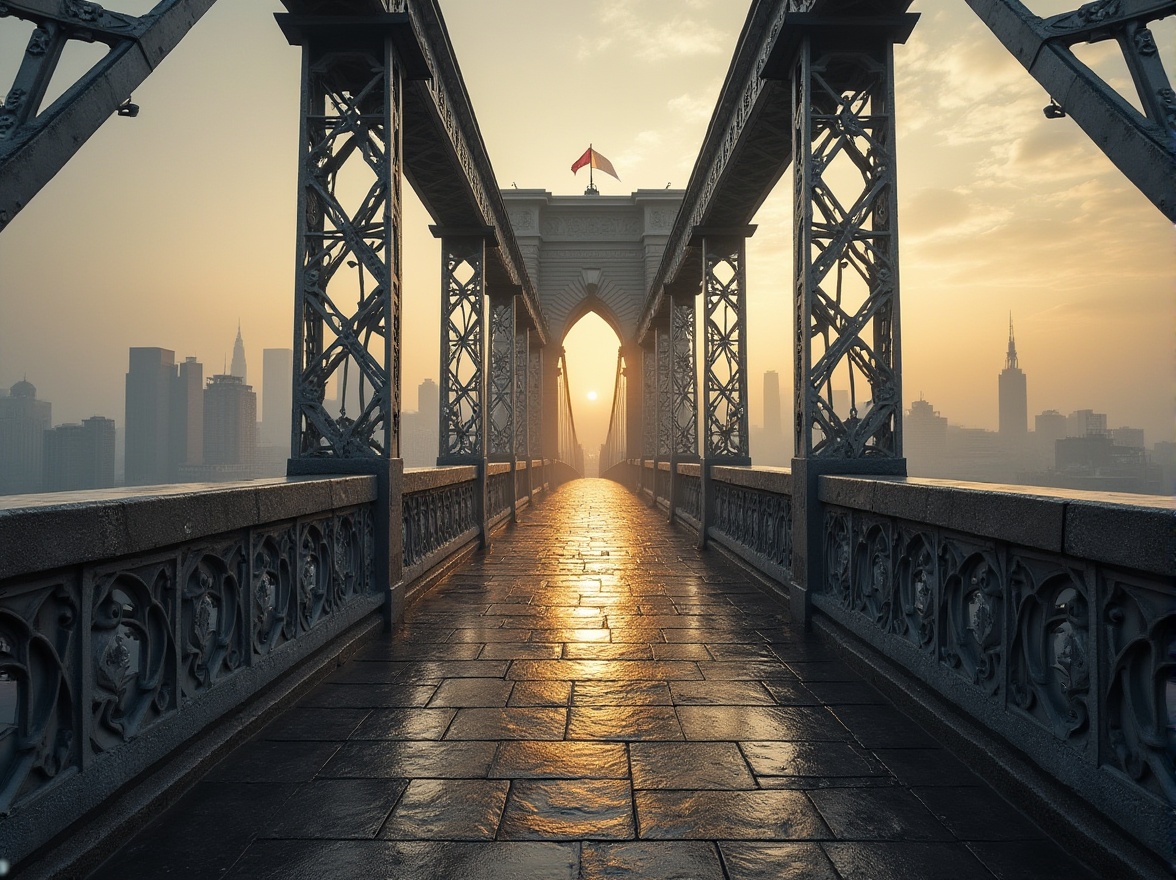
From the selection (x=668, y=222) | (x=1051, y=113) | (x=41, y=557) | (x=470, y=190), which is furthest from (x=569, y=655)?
(x=668, y=222)

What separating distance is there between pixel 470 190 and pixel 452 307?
6.11 ft

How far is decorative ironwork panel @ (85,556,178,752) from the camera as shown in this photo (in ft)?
6.76

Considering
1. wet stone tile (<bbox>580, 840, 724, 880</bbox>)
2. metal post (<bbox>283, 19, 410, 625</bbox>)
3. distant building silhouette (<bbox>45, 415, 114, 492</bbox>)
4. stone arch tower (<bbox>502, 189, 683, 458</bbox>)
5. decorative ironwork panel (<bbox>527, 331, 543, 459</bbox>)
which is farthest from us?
stone arch tower (<bbox>502, 189, 683, 458</bbox>)

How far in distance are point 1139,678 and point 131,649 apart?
9.41ft

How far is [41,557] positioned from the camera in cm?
179

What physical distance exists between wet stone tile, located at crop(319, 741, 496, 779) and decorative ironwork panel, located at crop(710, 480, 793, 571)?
11.1ft

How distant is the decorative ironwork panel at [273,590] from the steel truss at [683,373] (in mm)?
9924

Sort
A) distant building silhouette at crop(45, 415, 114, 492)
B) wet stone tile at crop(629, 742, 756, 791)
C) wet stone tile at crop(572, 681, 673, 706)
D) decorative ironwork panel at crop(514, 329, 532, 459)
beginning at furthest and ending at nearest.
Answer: decorative ironwork panel at crop(514, 329, 532, 459) < distant building silhouette at crop(45, 415, 114, 492) < wet stone tile at crop(572, 681, 673, 706) < wet stone tile at crop(629, 742, 756, 791)

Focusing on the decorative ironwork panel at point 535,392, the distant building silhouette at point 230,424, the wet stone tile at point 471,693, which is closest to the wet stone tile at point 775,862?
the wet stone tile at point 471,693

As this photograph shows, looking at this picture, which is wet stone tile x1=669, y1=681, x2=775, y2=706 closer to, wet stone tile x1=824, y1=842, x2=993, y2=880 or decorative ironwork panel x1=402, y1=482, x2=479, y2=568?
wet stone tile x1=824, y1=842, x2=993, y2=880

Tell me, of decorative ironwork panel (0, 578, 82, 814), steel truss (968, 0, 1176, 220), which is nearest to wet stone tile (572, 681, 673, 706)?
decorative ironwork panel (0, 578, 82, 814)

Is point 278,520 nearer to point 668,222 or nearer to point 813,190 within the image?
point 813,190

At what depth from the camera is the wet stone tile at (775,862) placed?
1904 mm

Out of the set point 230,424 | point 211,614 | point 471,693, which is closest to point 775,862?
point 471,693
